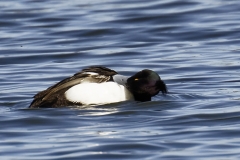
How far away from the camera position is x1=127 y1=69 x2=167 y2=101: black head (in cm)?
1292

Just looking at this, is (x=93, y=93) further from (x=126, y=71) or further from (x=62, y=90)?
(x=126, y=71)

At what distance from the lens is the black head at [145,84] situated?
A: 12.9m

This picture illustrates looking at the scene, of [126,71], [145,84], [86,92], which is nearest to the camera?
[86,92]

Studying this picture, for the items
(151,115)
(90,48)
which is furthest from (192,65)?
(151,115)

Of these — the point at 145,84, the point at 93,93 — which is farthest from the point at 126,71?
the point at 93,93

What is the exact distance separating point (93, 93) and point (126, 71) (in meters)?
3.56

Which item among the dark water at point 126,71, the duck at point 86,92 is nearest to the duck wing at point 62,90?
the duck at point 86,92

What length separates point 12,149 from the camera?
10.2 metres

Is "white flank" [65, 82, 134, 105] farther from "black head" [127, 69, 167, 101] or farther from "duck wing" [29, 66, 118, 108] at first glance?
"black head" [127, 69, 167, 101]

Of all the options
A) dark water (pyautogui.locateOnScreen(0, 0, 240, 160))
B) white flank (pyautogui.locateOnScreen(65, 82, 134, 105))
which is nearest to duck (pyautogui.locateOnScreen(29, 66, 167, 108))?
white flank (pyautogui.locateOnScreen(65, 82, 134, 105))

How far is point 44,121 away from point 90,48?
7099 millimetres

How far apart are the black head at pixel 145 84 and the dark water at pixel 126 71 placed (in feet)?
0.63

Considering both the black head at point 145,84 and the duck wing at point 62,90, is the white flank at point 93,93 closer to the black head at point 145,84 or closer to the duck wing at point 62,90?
the duck wing at point 62,90

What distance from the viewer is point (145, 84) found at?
42.4 ft
